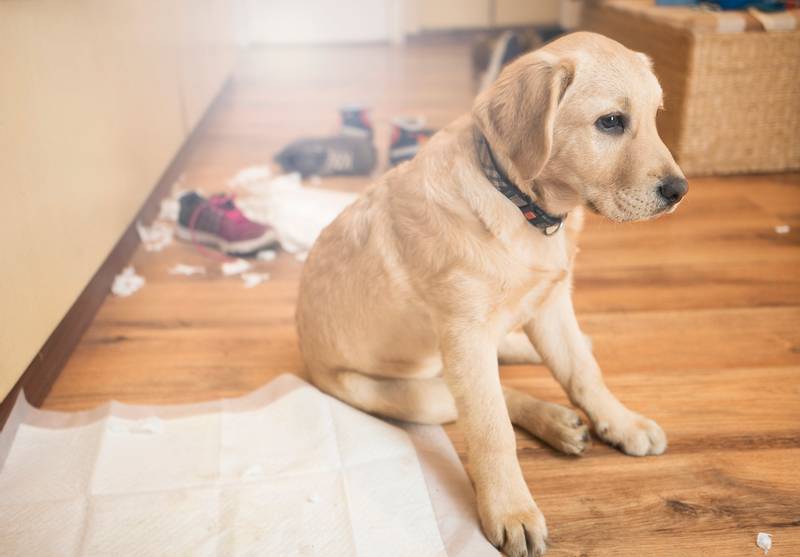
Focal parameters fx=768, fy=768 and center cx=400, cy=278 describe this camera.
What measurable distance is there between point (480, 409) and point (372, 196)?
56cm

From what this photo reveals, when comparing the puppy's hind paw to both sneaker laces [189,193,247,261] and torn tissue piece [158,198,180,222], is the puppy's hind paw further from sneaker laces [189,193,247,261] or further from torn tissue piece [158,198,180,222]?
torn tissue piece [158,198,180,222]

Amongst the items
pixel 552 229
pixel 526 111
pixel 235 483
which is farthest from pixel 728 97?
pixel 235 483

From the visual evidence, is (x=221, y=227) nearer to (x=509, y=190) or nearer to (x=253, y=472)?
(x=253, y=472)

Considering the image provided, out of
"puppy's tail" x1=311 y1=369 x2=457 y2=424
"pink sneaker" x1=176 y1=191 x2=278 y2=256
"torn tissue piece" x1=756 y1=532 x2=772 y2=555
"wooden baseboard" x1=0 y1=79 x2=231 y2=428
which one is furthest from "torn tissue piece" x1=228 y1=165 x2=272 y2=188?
"torn tissue piece" x1=756 y1=532 x2=772 y2=555

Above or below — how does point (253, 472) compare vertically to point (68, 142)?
below

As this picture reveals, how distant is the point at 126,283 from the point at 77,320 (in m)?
0.41

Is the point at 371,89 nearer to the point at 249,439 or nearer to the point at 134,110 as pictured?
the point at 134,110

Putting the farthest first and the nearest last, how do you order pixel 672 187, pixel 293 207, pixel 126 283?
pixel 293 207
pixel 126 283
pixel 672 187

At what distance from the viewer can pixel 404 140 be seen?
12.6 ft

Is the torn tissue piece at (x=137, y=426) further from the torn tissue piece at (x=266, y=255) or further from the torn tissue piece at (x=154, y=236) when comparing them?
the torn tissue piece at (x=154, y=236)

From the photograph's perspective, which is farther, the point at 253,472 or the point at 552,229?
the point at 253,472

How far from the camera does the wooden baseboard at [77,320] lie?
2041 mm

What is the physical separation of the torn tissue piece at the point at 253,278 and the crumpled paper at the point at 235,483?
2.61 ft

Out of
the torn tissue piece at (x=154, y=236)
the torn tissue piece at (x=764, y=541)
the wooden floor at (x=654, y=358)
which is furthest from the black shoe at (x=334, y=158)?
the torn tissue piece at (x=764, y=541)
